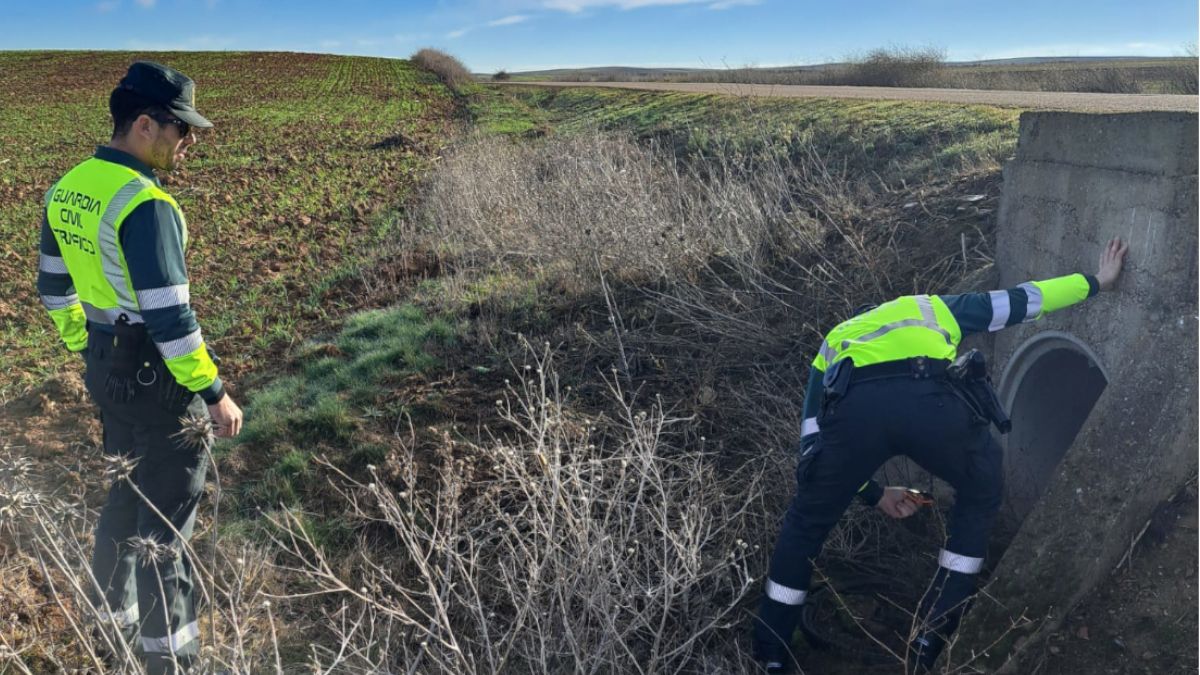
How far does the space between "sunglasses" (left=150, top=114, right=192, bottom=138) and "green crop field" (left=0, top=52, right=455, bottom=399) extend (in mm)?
4895

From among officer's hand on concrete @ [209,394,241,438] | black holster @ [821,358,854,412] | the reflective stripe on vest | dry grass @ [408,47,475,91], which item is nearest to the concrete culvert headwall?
the reflective stripe on vest

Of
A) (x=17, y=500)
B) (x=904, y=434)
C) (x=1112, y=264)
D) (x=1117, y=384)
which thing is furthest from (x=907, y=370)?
(x=17, y=500)

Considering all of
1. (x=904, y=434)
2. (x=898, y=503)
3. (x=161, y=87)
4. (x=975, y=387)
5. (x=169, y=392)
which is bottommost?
(x=898, y=503)

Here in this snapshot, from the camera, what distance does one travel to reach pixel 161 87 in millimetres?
3646

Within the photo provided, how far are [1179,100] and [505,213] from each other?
7203 millimetres

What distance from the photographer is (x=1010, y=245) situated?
5.76 meters

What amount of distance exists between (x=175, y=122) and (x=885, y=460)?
3.04m

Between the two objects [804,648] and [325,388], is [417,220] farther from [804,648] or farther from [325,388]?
[804,648]

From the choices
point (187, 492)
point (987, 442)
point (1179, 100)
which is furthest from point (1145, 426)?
point (1179, 100)

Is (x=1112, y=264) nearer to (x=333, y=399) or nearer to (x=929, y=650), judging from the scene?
(x=929, y=650)

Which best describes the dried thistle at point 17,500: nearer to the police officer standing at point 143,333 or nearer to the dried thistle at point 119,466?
the dried thistle at point 119,466

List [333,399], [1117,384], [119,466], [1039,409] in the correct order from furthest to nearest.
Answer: [333,399]
[1039,409]
[1117,384]
[119,466]

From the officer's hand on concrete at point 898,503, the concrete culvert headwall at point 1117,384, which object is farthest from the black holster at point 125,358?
the concrete culvert headwall at point 1117,384

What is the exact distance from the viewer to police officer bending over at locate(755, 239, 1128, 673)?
3885 millimetres
